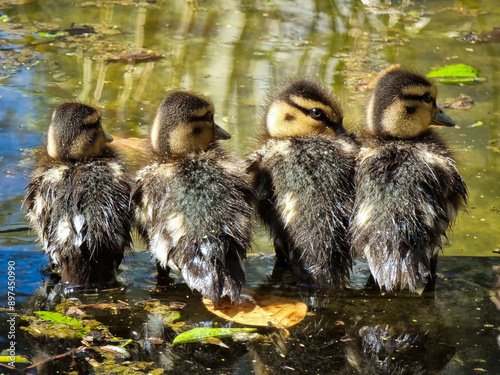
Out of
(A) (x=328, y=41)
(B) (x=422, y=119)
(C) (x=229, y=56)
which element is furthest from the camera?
(A) (x=328, y=41)

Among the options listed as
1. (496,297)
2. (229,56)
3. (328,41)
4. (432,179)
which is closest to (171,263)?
(432,179)

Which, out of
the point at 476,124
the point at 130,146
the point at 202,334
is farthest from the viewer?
the point at 476,124

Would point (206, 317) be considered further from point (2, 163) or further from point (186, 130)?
point (2, 163)

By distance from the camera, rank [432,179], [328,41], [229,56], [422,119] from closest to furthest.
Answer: [432,179] < [422,119] < [229,56] < [328,41]

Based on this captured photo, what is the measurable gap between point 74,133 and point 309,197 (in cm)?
144

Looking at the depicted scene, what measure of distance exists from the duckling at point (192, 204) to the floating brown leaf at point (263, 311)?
0.40 ft

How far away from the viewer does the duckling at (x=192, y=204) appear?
154 inches

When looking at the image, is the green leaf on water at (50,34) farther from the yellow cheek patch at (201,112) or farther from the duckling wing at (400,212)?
the duckling wing at (400,212)

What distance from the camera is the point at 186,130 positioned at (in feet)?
14.4

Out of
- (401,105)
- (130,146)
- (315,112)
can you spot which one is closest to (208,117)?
(315,112)

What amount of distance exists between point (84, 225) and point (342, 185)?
1501 mm

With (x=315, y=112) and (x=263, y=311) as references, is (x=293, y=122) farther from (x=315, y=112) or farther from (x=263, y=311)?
(x=263, y=311)

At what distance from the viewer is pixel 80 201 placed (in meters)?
4.11

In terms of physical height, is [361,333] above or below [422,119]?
below
